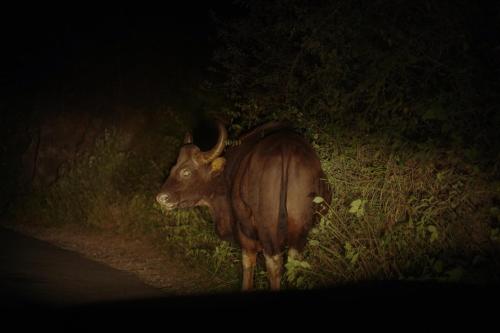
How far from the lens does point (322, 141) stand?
30.0 feet

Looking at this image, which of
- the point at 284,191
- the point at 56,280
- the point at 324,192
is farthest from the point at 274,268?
the point at 56,280

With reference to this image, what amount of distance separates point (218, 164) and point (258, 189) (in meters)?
1.35

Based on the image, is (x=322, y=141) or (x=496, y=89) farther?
(x=322, y=141)

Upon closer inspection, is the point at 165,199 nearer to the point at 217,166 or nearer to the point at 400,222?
the point at 217,166

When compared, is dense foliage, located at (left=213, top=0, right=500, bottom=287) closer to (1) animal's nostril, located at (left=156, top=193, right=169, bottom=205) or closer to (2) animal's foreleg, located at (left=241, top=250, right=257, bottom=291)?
(2) animal's foreleg, located at (left=241, top=250, right=257, bottom=291)

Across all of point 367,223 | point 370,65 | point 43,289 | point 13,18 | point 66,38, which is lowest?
point 43,289

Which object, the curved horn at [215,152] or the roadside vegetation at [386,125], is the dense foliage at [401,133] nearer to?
the roadside vegetation at [386,125]

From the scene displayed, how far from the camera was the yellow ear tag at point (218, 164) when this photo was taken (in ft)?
31.8

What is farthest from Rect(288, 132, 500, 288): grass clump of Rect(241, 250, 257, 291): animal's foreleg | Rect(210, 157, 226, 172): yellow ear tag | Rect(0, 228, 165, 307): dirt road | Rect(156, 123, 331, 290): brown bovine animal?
Rect(0, 228, 165, 307): dirt road

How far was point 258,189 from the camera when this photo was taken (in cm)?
852

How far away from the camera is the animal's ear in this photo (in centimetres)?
970

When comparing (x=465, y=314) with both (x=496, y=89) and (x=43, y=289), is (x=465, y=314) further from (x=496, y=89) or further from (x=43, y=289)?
(x=43, y=289)

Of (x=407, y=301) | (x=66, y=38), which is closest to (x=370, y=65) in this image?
(x=407, y=301)

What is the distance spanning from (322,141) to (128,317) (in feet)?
17.6
